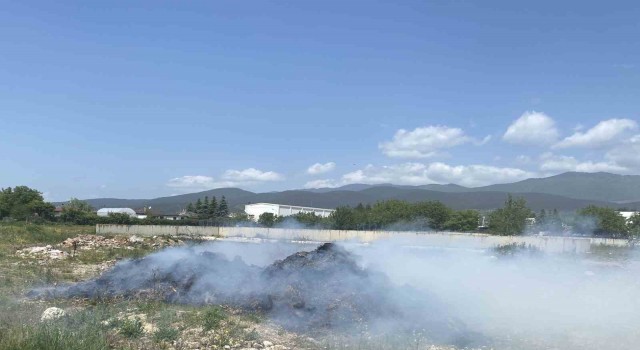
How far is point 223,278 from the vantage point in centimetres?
2014

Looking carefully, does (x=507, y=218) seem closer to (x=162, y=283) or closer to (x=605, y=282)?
(x=605, y=282)

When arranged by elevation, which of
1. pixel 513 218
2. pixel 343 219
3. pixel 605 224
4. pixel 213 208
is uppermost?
pixel 213 208

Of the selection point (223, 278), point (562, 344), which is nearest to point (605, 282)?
point (562, 344)

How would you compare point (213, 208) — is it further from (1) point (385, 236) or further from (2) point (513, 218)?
(2) point (513, 218)

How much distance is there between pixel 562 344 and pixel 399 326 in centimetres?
486

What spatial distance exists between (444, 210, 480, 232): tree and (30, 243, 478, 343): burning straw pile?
90681mm

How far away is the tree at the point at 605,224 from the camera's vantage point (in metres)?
80.7

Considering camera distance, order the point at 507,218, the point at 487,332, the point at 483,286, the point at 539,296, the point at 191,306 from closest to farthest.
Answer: the point at 487,332 → the point at 191,306 → the point at 539,296 → the point at 483,286 → the point at 507,218

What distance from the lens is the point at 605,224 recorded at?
3209 inches

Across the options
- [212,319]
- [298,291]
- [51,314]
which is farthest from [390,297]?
[51,314]

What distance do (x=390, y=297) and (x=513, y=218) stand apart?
50.9m

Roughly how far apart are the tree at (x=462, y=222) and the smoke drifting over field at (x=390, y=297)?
82570mm

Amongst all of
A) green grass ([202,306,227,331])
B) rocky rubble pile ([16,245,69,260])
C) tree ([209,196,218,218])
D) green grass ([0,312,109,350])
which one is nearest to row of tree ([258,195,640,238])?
tree ([209,196,218,218])

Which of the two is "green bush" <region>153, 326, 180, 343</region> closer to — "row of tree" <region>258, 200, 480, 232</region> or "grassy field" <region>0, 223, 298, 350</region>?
"grassy field" <region>0, 223, 298, 350</region>
